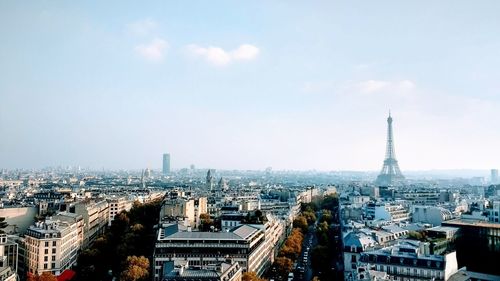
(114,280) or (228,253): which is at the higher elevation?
(228,253)

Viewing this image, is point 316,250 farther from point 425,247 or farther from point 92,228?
point 92,228

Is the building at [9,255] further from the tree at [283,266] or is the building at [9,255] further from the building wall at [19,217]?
the tree at [283,266]

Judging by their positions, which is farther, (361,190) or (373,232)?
(361,190)

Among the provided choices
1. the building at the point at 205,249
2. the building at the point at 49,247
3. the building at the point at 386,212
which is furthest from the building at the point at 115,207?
the building at the point at 386,212

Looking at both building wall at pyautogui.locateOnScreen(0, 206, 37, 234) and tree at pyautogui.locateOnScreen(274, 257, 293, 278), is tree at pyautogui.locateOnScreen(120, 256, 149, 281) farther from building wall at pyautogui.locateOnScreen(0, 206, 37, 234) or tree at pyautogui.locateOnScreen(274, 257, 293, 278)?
building wall at pyautogui.locateOnScreen(0, 206, 37, 234)

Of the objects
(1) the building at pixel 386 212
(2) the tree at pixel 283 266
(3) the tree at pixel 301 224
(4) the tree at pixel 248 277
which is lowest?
(2) the tree at pixel 283 266

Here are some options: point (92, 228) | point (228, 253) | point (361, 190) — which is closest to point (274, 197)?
point (361, 190)
